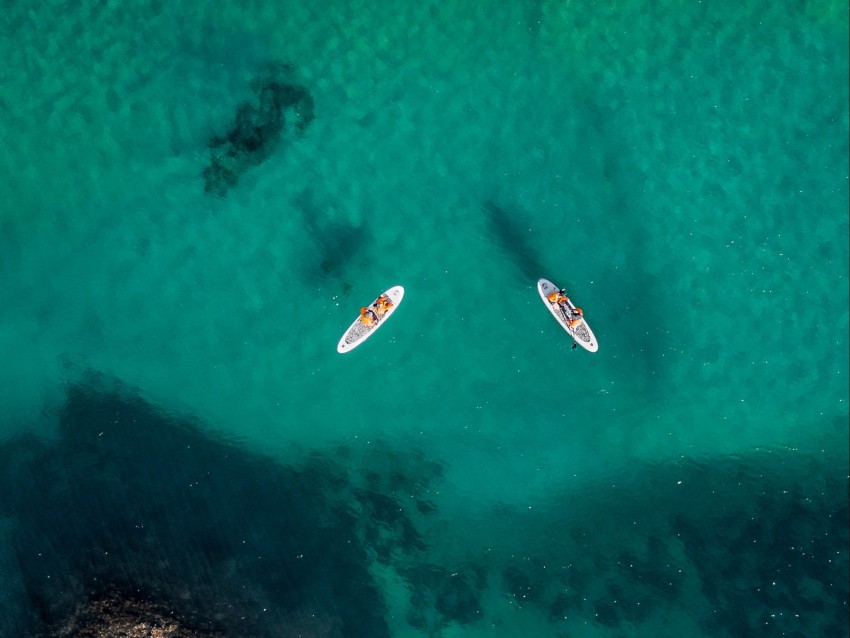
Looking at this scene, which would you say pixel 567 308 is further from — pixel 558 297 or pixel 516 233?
pixel 516 233

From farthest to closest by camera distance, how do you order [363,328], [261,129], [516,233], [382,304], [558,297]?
1. [261,129]
2. [516,233]
3. [363,328]
4. [382,304]
5. [558,297]

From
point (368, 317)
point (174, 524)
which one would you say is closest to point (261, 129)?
point (368, 317)

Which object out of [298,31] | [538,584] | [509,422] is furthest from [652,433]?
[298,31]

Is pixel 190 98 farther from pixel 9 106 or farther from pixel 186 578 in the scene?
pixel 186 578

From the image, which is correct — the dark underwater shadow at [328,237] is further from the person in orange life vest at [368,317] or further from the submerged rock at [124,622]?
the submerged rock at [124,622]

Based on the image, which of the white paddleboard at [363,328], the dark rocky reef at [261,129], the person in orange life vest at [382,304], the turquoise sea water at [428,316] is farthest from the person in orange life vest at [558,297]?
the dark rocky reef at [261,129]

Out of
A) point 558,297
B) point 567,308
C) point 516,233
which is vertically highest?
point 516,233

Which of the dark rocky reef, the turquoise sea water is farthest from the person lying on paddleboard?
the dark rocky reef

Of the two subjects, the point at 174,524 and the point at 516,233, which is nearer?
the point at 516,233
